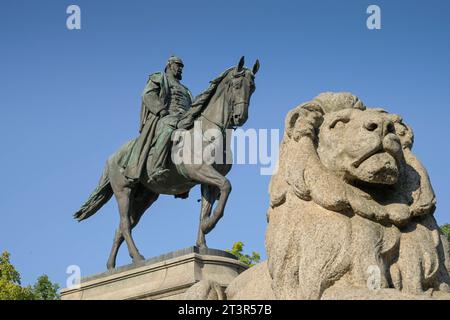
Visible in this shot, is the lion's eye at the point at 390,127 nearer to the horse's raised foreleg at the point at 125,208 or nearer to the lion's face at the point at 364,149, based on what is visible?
the lion's face at the point at 364,149

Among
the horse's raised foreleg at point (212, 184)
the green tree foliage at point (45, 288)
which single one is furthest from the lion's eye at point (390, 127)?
the green tree foliage at point (45, 288)

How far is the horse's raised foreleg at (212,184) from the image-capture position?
429 inches

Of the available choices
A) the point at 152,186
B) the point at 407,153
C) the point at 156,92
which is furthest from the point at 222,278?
the point at 407,153

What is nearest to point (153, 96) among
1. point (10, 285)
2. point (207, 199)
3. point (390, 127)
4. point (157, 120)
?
point (157, 120)

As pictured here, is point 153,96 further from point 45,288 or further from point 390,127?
point 45,288

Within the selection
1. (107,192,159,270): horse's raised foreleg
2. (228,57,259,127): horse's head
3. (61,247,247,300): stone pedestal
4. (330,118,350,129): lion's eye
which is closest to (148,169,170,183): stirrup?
(107,192,159,270): horse's raised foreleg

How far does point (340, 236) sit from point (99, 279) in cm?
632

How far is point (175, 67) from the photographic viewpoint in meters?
12.9

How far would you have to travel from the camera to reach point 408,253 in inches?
195

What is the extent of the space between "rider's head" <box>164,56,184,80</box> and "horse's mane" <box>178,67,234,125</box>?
4.70ft

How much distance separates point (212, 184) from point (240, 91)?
1.36 m

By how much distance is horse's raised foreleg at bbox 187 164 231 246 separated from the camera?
10.9 meters

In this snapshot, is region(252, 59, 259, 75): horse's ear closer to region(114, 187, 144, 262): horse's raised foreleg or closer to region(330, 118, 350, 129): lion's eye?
region(114, 187, 144, 262): horse's raised foreleg
